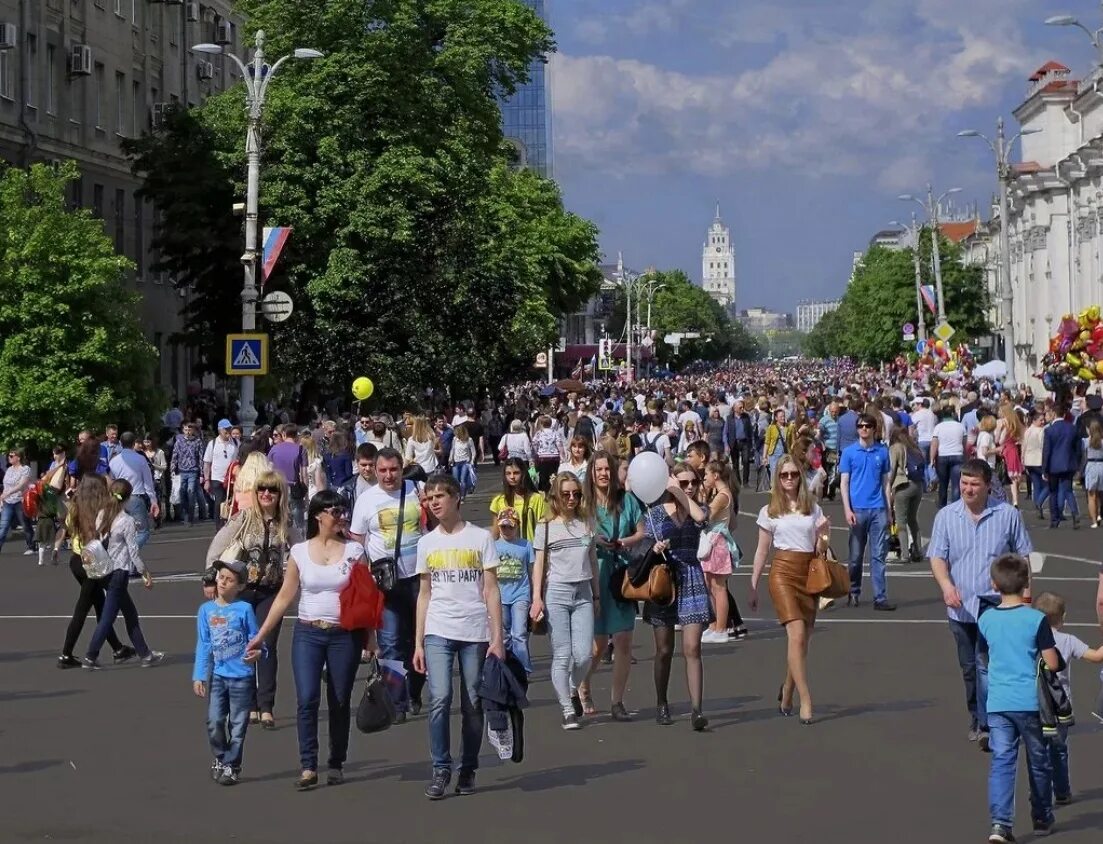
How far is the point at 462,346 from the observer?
160ft

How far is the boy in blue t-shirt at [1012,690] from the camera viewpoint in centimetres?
846

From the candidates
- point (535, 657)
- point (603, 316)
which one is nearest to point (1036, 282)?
point (603, 316)

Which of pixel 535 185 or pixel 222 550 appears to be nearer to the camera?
pixel 222 550

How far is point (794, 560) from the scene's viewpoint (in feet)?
40.3

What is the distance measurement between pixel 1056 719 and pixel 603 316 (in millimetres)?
188725

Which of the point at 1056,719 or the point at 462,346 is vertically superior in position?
the point at 462,346

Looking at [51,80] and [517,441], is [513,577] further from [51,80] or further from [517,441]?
[51,80]

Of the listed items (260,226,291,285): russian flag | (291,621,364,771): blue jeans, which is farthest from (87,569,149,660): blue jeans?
(260,226,291,285): russian flag

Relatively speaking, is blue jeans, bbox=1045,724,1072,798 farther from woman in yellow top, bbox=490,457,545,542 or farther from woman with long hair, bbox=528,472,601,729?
woman in yellow top, bbox=490,457,545,542

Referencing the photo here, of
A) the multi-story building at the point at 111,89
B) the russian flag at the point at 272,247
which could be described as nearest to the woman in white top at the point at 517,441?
the russian flag at the point at 272,247

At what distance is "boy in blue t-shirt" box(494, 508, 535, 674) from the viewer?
39.6 feet

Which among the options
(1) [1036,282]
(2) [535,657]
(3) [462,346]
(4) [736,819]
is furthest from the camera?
(1) [1036,282]

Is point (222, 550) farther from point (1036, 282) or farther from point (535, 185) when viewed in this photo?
point (1036, 282)

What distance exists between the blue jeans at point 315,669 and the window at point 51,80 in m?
42.1
